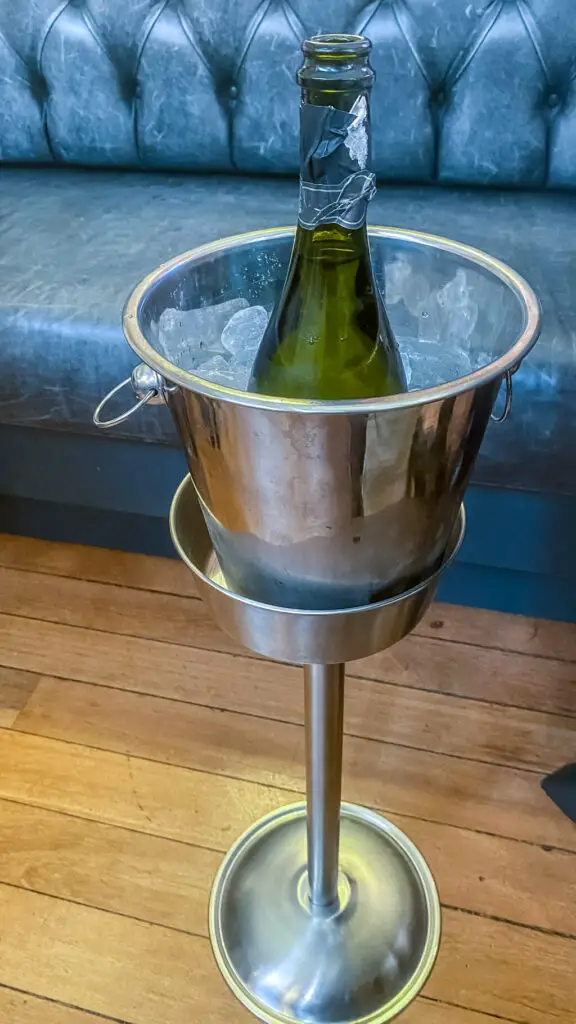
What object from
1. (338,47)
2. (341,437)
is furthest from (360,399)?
(338,47)

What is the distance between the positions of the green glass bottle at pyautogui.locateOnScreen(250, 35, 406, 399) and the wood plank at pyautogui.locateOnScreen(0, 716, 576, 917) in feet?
1.94

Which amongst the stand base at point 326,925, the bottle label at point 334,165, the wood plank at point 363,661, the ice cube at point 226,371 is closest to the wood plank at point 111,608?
the wood plank at point 363,661

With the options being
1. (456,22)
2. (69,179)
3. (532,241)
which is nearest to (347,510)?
(532,241)

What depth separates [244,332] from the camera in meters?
0.55

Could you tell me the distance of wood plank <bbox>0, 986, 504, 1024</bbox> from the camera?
77 cm

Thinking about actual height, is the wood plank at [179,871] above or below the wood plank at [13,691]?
below

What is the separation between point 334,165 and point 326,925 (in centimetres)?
74

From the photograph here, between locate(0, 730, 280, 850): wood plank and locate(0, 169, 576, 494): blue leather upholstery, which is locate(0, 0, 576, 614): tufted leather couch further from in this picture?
locate(0, 730, 280, 850): wood plank

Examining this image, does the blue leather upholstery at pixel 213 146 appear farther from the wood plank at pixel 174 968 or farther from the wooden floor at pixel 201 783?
the wood plank at pixel 174 968

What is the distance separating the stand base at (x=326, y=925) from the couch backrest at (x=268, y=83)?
0.94 m

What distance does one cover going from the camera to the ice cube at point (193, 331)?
1.60 ft

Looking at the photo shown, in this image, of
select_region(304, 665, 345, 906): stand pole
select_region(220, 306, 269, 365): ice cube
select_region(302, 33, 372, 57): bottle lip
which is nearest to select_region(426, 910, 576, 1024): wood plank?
select_region(304, 665, 345, 906): stand pole

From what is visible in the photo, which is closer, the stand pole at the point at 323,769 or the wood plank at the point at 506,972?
the stand pole at the point at 323,769

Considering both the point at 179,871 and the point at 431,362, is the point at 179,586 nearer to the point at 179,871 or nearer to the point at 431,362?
the point at 179,871
